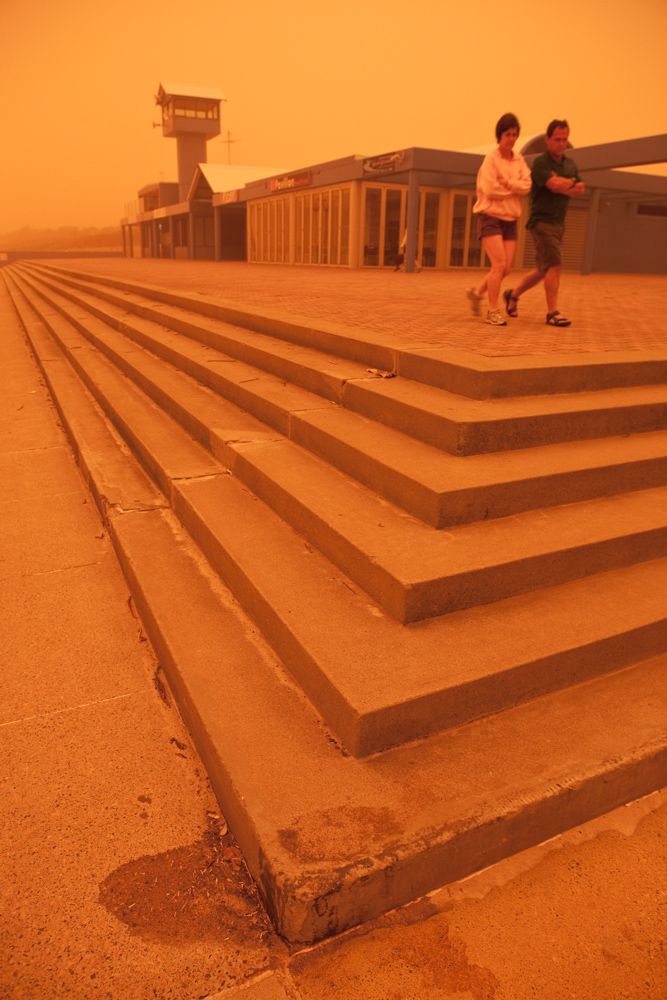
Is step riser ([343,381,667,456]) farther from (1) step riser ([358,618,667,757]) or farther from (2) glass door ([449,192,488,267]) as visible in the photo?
(2) glass door ([449,192,488,267])

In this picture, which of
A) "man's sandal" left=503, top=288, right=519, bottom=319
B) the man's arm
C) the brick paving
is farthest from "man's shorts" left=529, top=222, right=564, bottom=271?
"man's sandal" left=503, top=288, right=519, bottom=319

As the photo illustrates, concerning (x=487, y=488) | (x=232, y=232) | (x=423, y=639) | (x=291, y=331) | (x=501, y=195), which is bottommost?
(x=423, y=639)

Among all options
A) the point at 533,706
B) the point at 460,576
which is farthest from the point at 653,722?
the point at 460,576

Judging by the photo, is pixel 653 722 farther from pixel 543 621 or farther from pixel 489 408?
pixel 489 408

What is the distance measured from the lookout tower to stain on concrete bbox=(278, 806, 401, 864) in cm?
6037

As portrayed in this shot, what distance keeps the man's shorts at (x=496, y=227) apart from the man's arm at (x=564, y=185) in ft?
1.34

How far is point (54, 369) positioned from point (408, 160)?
14799 millimetres

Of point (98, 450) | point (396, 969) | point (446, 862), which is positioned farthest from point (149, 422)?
point (396, 969)

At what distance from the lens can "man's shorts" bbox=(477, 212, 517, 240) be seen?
5.39 metres

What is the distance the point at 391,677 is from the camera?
2090 millimetres

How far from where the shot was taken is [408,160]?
18.9 metres

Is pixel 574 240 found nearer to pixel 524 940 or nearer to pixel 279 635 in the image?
pixel 279 635

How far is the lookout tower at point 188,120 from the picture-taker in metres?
55.0

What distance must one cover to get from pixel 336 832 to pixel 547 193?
17.3 ft
